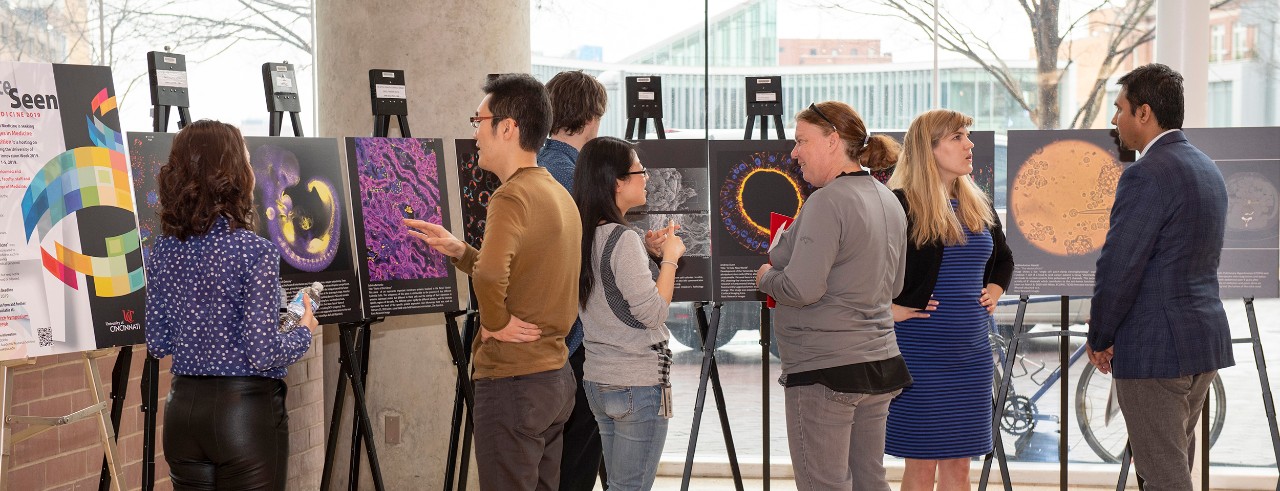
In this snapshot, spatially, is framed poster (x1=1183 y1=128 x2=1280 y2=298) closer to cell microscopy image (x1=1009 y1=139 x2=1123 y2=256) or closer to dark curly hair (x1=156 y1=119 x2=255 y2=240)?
cell microscopy image (x1=1009 y1=139 x2=1123 y2=256)

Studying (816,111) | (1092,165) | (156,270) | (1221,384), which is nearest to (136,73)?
(156,270)

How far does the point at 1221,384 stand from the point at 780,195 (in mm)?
2485

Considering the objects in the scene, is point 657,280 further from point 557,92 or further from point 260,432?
point 260,432

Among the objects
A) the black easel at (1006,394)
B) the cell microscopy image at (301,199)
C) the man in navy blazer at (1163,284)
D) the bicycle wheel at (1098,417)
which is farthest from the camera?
the bicycle wheel at (1098,417)

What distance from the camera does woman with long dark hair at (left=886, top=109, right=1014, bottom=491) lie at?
10.5 ft

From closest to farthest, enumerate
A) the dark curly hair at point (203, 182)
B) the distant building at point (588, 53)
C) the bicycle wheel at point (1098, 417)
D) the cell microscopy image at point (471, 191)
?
1. the dark curly hair at point (203, 182)
2. the cell microscopy image at point (471, 191)
3. the bicycle wheel at point (1098, 417)
4. the distant building at point (588, 53)

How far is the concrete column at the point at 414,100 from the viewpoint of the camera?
14.0ft

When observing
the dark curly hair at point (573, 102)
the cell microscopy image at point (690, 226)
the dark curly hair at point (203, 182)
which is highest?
the dark curly hair at point (573, 102)

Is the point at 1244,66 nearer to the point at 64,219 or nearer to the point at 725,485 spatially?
the point at 725,485

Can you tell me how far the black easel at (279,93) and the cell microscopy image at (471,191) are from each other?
561 millimetres

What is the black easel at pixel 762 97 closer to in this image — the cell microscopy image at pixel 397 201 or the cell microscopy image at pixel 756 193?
the cell microscopy image at pixel 756 193

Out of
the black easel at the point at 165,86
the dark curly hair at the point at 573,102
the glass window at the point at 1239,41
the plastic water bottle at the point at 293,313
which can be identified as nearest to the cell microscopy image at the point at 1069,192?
the glass window at the point at 1239,41

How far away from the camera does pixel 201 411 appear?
2.42 m

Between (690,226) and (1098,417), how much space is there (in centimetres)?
251
